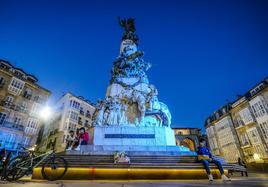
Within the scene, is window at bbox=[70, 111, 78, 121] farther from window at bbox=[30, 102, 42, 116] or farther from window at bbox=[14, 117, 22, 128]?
window at bbox=[14, 117, 22, 128]

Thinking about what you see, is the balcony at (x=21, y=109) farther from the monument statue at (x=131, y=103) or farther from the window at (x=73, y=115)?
the monument statue at (x=131, y=103)

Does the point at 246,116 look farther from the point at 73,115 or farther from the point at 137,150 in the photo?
the point at 73,115

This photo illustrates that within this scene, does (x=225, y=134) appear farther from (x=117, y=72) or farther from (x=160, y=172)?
(x=160, y=172)

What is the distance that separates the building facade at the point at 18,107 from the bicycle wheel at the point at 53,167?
27.5 metres

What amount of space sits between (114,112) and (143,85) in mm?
3846

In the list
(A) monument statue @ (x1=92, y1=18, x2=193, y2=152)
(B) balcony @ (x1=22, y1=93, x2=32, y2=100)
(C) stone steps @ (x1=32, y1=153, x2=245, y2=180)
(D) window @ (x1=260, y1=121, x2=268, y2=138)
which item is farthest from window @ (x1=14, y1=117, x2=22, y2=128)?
(D) window @ (x1=260, y1=121, x2=268, y2=138)

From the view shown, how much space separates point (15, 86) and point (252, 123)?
158 ft

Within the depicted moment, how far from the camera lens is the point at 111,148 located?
10.4 meters

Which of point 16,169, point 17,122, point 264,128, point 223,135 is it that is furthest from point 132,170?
point 223,135

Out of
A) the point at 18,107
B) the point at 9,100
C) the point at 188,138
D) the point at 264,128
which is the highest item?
the point at 9,100

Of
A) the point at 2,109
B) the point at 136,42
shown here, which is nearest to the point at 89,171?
the point at 136,42

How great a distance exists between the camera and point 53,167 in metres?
5.91

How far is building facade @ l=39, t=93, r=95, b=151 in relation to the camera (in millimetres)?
34844

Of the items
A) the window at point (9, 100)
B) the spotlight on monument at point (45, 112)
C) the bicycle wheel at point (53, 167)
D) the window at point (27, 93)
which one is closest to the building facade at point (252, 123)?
the spotlight on monument at point (45, 112)
